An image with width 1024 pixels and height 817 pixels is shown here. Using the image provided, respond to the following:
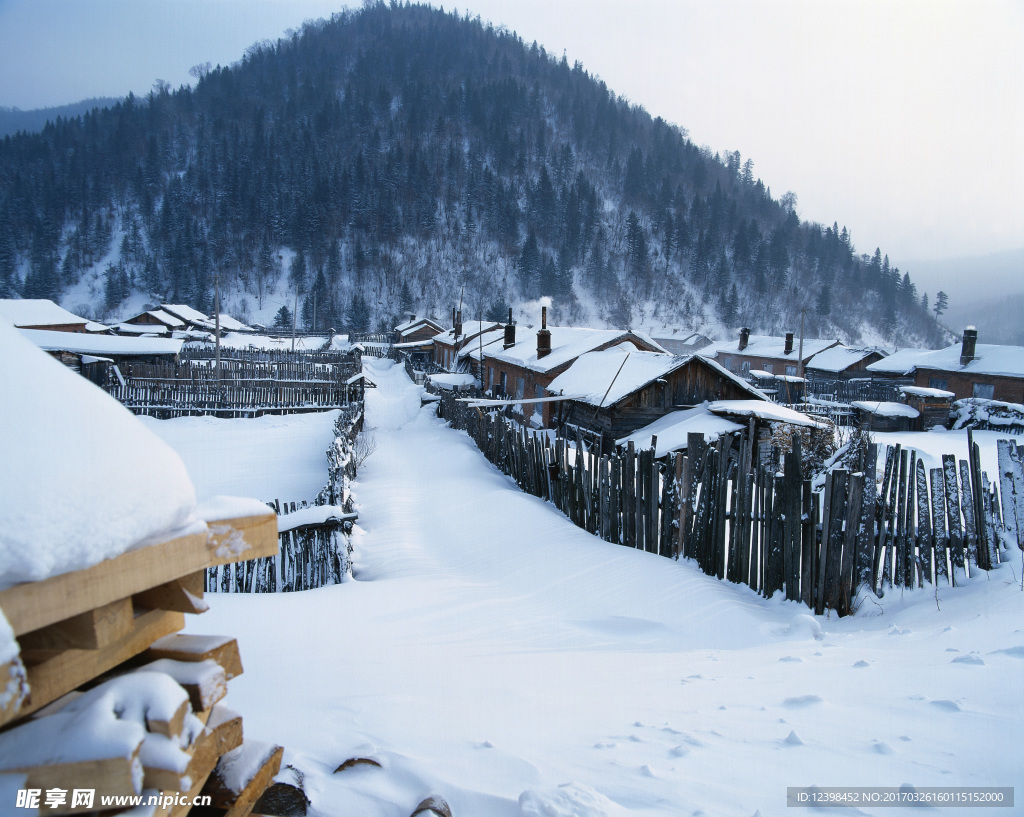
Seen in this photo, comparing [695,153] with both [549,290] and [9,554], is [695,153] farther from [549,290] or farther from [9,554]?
[9,554]

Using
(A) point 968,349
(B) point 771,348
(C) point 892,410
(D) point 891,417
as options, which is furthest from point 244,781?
(B) point 771,348

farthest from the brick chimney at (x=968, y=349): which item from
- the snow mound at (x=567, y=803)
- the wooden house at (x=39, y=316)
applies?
the wooden house at (x=39, y=316)

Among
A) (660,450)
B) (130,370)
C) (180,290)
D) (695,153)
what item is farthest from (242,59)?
(660,450)

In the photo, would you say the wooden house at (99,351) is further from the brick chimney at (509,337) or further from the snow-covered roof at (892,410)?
the snow-covered roof at (892,410)

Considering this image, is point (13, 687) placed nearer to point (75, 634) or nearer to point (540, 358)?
point (75, 634)

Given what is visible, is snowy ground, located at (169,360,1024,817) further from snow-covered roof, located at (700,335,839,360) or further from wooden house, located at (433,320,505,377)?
snow-covered roof, located at (700,335,839,360)

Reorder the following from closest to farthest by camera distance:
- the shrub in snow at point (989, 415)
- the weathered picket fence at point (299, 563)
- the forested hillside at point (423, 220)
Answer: the weathered picket fence at point (299, 563), the shrub in snow at point (989, 415), the forested hillside at point (423, 220)

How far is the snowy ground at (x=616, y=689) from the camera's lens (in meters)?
2.67

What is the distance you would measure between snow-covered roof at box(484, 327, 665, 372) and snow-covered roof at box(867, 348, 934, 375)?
23.3m

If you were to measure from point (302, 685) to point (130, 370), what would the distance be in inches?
1057

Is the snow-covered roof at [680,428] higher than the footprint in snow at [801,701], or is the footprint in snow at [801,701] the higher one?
the snow-covered roof at [680,428]

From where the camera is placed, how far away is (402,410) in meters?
28.8

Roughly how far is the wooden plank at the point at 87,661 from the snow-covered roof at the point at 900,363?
4688 centimetres

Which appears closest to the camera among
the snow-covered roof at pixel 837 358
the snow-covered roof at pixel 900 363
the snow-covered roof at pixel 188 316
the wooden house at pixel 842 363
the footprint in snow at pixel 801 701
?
the footprint in snow at pixel 801 701
